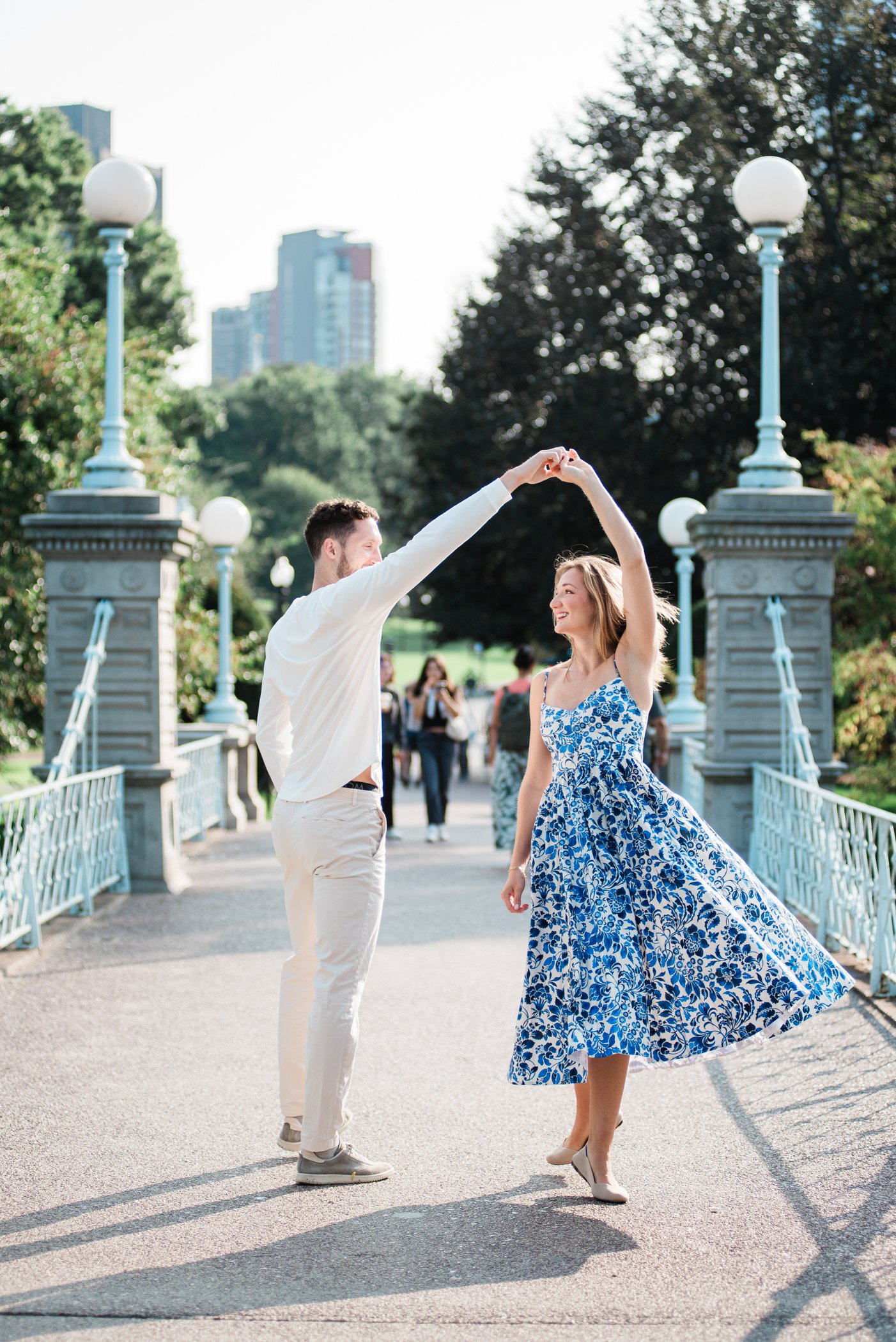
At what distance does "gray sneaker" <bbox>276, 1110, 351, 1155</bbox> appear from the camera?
4.50 m

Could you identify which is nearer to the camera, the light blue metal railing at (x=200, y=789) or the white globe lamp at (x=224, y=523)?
the light blue metal railing at (x=200, y=789)

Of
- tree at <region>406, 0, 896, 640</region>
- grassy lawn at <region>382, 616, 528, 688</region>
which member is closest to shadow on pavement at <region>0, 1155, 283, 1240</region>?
tree at <region>406, 0, 896, 640</region>

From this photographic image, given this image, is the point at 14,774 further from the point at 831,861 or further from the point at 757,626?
the point at 831,861

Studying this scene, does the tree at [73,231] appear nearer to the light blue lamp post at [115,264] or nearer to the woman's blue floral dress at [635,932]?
the light blue lamp post at [115,264]

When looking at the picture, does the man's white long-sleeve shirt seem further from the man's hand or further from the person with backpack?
the person with backpack

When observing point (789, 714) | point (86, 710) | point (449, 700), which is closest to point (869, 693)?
point (449, 700)

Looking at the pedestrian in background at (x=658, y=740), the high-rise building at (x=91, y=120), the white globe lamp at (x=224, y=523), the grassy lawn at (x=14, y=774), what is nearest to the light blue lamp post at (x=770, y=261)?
the pedestrian in background at (x=658, y=740)

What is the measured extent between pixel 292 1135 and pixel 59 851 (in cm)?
414

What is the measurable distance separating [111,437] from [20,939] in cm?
362

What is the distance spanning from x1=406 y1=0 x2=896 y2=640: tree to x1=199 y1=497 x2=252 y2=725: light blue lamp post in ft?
33.6

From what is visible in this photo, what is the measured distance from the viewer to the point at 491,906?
9539 millimetres

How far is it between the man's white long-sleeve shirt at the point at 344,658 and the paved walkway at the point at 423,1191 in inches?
47.0

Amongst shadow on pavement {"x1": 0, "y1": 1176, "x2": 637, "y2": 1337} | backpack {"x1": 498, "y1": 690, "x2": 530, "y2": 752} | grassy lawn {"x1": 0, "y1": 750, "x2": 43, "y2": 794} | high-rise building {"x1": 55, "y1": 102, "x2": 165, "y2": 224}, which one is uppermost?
high-rise building {"x1": 55, "y1": 102, "x2": 165, "y2": 224}

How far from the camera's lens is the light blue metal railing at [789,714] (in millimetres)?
8922
